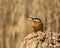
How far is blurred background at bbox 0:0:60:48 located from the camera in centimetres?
241

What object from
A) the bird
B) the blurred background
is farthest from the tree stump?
the blurred background

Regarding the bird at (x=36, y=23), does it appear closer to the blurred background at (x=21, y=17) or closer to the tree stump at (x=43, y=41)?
the blurred background at (x=21, y=17)

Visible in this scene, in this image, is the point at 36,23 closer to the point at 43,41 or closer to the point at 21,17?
the point at 21,17

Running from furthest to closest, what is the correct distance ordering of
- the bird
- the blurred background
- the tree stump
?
the blurred background → the bird → the tree stump

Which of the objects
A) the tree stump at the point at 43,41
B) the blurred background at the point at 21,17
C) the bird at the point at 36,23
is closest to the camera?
the tree stump at the point at 43,41

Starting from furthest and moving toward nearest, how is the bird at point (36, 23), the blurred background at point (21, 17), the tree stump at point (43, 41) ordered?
the blurred background at point (21, 17) < the bird at point (36, 23) < the tree stump at point (43, 41)

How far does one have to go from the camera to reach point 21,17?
2533mm

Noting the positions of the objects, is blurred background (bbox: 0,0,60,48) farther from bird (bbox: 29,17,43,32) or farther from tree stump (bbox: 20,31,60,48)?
tree stump (bbox: 20,31,60,48)

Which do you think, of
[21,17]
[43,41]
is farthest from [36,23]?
[43,41]

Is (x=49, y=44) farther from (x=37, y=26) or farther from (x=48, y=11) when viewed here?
(x=48, y=11)

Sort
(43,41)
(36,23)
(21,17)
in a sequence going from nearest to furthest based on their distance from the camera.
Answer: (43,41), (36,23), (21,17)

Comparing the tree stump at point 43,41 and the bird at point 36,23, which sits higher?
the bird at point 36,23

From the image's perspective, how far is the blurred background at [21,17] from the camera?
7.91 feet

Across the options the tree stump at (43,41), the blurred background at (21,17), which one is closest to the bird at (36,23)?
the blurred background at (21,17)
